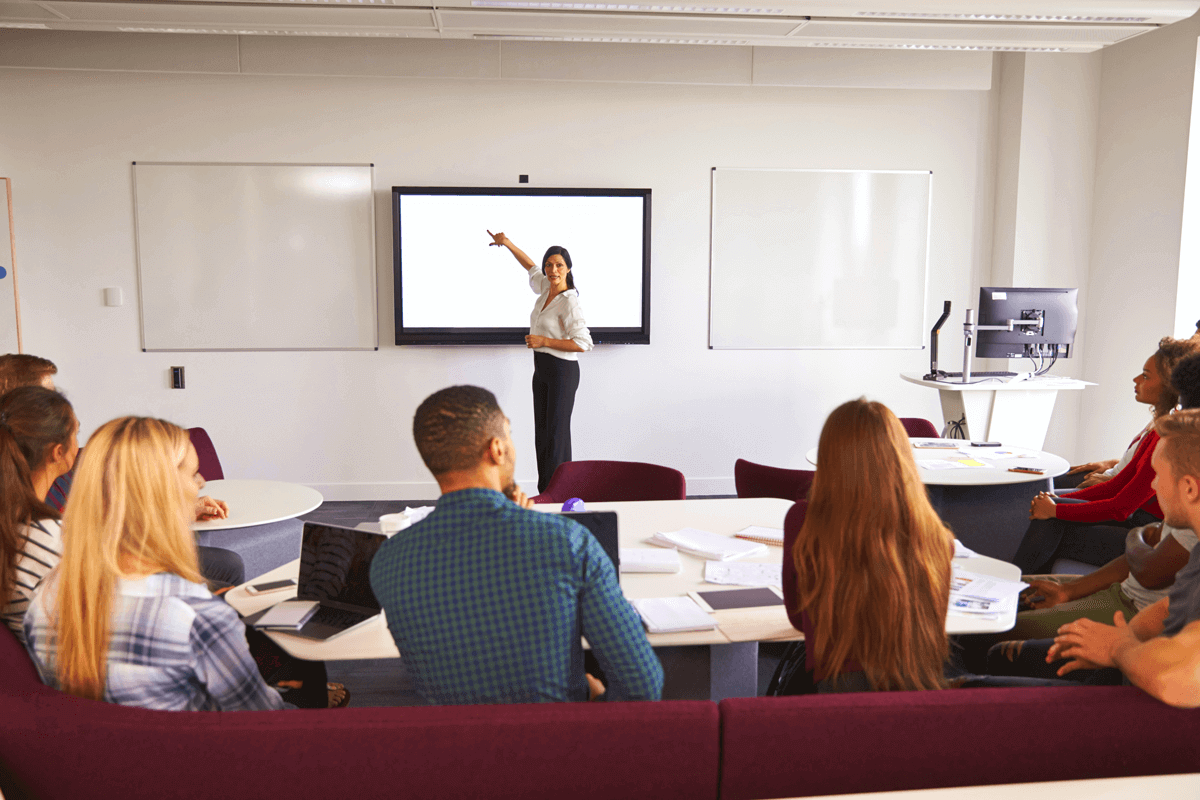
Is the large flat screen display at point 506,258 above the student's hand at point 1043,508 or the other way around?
above

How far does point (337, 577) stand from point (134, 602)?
0.59 meters

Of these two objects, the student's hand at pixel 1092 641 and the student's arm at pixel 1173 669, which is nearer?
the student's arm at pixel 1173 669

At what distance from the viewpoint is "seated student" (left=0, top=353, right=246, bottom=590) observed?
109 inches

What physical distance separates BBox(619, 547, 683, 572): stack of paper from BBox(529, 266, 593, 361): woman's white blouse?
2.81 metres

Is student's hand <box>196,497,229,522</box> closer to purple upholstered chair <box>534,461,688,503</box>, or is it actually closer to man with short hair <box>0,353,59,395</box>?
man with short hair <box>0,353,59,395</box>

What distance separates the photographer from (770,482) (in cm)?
325

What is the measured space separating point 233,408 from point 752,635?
4.83 meters

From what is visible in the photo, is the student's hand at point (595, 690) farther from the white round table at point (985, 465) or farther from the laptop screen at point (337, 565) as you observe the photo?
the white round table at point (985, 465)

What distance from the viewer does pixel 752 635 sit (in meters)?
1.87

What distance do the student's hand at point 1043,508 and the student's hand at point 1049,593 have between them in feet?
2.12

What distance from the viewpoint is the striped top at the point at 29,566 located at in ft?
5.86

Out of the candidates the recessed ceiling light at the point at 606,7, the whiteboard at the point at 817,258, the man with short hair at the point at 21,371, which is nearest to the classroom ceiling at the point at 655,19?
the recessed ceiling light at the point at 606,7

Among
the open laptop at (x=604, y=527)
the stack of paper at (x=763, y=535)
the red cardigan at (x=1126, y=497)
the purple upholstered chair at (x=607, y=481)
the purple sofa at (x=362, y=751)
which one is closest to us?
the purple sofa at (x=362, y=751)

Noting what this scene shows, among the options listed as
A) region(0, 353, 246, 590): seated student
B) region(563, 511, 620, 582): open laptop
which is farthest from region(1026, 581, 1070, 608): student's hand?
region(0, 353, 246, 590): seated student
